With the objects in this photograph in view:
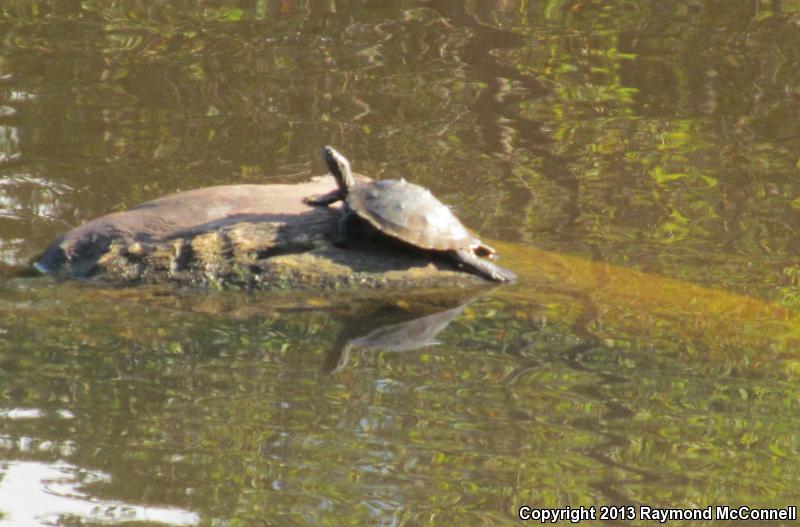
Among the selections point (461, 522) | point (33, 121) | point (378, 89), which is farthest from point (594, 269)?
point (33, 121)

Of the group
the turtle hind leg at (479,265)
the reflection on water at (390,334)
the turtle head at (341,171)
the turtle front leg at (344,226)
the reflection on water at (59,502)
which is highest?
the turtle head at (341,171)

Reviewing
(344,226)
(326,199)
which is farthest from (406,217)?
(326,199)

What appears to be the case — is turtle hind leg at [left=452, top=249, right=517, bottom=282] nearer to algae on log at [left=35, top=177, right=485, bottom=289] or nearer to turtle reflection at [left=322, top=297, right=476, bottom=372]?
algae on log at [left=35, top=177, right=485, bottom=289]

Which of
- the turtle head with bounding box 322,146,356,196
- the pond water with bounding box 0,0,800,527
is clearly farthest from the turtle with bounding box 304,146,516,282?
the pond water with bounding box 0,0,800,527

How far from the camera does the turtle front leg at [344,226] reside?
577 cm

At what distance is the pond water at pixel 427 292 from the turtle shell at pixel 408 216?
0.93ft

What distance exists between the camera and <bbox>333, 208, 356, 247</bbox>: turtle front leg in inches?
227

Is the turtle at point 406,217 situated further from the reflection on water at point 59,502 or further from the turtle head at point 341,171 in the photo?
the reflection on water at point 59,502

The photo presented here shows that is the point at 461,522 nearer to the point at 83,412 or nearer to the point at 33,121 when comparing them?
the point at 83,412

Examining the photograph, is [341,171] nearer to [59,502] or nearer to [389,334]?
[389,334]

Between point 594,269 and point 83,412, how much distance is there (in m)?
2.93

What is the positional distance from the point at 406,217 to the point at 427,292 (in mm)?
383

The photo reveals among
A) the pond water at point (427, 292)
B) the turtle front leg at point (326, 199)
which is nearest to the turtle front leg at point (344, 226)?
the turtle front leg at point (326, 199)

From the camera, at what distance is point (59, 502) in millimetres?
3822
